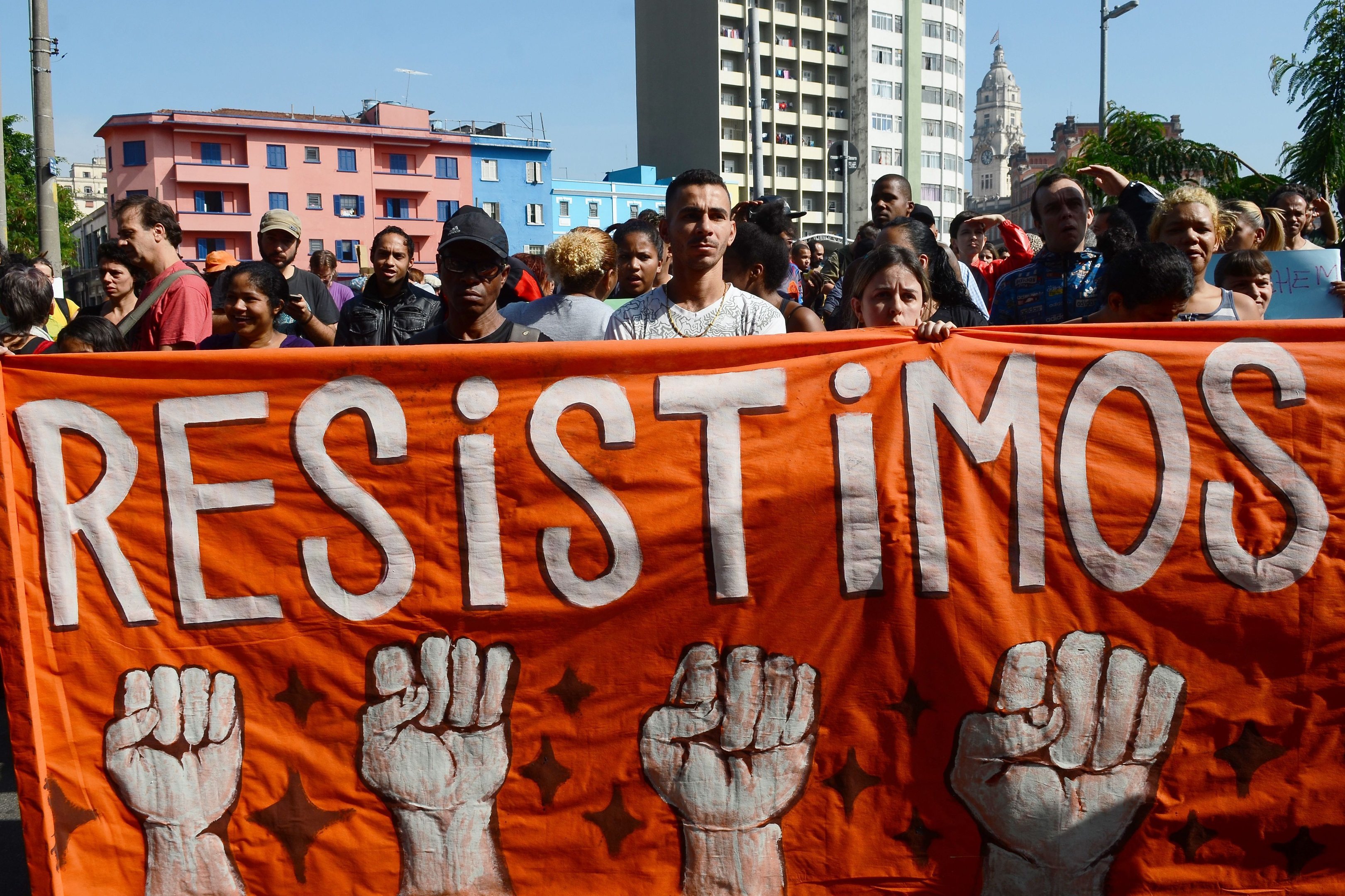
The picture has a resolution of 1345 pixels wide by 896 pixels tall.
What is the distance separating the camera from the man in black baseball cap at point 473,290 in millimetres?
3914

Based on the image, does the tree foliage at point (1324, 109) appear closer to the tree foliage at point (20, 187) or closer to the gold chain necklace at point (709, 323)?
the gold chain necklace at point (709, 323)

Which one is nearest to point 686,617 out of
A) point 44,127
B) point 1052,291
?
point 1052,291

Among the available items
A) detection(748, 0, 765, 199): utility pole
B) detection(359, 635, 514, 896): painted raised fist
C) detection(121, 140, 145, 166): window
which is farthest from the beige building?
detection(359, 635, 514, 896): painted raised fist

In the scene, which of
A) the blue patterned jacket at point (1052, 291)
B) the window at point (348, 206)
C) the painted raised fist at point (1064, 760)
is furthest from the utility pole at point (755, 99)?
the window at point (348, 206)

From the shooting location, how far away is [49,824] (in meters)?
3.10

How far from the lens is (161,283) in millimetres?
4883

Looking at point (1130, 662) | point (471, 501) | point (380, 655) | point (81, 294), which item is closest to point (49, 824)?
point (380, 655)

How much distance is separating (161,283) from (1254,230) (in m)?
5.11

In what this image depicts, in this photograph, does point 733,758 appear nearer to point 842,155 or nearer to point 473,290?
point 473,290

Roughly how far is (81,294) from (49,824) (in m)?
8.36

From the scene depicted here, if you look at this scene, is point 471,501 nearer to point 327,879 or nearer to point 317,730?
point 317,730

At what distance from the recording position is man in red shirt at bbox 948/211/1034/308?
727cm

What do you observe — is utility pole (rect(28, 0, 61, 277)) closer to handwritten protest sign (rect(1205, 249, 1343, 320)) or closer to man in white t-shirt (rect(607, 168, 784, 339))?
man in white t-shirt (rect(607, 168, 784, 339))

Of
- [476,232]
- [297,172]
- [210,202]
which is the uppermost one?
[297,172]
